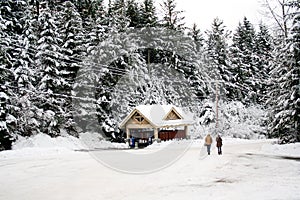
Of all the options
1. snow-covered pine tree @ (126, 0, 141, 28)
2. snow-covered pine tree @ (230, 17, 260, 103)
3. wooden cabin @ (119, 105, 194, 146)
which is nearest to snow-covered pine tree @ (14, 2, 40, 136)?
wooden cabin @ (119, 105, 194, 146)

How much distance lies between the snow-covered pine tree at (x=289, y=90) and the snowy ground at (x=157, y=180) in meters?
4.02

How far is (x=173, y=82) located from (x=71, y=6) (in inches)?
652

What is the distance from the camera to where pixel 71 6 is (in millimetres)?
33531

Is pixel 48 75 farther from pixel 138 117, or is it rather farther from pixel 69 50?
pixel 138 117

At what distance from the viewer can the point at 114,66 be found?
120 feet

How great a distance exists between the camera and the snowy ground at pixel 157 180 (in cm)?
1085

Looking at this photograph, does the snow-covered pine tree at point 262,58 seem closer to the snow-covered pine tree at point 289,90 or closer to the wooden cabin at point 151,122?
the wooden cabin at point 151,122

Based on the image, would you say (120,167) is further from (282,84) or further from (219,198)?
(282,84)

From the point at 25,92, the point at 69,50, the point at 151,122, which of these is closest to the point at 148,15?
the point at 69,50

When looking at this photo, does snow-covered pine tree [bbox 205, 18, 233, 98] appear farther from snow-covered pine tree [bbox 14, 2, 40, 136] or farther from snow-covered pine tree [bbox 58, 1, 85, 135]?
snow-covered pine tree [bbox 14, 2, 40, 136]

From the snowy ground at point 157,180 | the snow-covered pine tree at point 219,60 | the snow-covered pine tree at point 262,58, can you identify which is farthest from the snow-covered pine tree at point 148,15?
the snowy ground at point 157,180

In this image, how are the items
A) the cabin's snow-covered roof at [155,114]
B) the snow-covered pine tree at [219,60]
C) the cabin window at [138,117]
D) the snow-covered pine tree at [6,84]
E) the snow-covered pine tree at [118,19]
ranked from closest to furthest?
the snow-covered pine tree at [6,84]
the cabin's snow-covered roof at [155,114]
the cabin window at [138,117]
the snow-covered pine tree at [118,19]
the snow-covered pine tree at [219,60]

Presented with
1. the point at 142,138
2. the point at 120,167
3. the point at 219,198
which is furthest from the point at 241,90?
the point at 219,198

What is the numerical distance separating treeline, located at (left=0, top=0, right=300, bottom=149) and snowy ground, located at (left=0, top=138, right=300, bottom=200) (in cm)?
675
